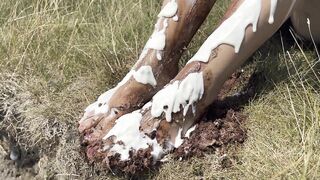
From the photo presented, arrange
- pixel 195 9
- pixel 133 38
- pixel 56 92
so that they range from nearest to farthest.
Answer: pixel 195 9, pixel 56 92, pixel 133 38

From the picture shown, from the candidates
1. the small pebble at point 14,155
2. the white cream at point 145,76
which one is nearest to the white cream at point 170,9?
the white cream at point 145,76

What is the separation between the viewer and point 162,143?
4.75ft

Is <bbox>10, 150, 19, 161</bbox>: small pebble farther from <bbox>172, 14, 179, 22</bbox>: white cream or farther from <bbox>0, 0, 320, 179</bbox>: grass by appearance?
<bbox>172, 14, 179, 22</bbox>: white cream

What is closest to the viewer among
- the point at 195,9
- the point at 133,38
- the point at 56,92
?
the point at 195,9

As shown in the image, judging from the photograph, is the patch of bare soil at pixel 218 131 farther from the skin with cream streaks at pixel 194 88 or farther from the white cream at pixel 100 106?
the white cream at pixel 100 106

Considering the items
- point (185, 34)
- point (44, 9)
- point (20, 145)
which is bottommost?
point (20, 145)

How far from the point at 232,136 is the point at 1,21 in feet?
2.74

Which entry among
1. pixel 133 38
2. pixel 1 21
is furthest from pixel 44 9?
pixel 133 38

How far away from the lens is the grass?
1.42m

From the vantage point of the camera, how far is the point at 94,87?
5.62 feet

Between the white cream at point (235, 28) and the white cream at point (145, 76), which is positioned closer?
the white cream at point (235, 28)

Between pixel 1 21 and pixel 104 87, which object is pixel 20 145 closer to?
pixel 104 87

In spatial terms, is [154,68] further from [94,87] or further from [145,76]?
[94,87]

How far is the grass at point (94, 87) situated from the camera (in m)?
1.42
